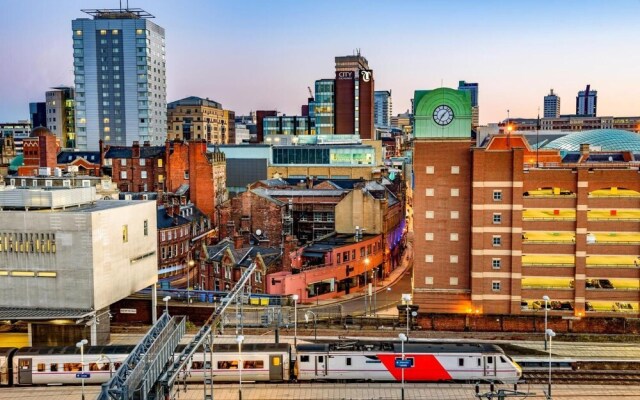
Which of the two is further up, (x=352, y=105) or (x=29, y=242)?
(x=352, y=105)

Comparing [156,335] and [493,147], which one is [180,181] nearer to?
[493,147]

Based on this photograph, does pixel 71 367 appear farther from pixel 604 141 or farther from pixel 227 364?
pixel 604 141

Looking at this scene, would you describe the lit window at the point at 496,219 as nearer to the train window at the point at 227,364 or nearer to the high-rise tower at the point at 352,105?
the train window at the point at 227,364

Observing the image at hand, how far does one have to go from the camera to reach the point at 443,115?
219 feet

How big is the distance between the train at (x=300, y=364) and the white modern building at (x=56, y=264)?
Result: 5.74 meters

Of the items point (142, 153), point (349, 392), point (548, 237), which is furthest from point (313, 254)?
point (142, 153)

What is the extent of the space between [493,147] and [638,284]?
2571 cm

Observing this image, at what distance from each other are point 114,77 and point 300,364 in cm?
15845

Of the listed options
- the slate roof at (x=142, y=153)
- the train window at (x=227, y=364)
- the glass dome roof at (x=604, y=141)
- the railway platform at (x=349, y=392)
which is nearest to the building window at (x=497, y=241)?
the railway platform at (x=349, y=392)

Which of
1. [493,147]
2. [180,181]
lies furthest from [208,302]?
[180,181]

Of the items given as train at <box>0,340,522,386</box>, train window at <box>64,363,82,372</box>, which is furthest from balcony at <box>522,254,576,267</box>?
train window at <box>64,363,82,372</box>

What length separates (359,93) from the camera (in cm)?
19425

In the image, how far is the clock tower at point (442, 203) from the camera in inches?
2613

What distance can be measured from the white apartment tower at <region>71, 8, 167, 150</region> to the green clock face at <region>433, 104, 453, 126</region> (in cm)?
13529
